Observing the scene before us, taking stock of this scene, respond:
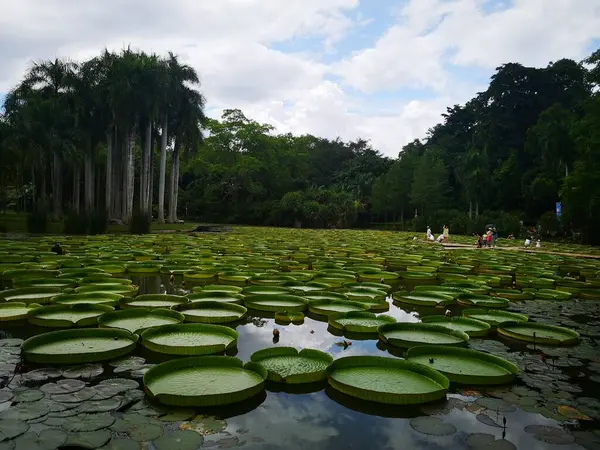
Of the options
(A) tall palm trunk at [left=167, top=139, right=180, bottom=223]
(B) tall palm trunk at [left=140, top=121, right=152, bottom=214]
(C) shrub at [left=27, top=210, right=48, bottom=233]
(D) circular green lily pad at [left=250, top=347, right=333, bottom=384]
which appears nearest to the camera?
(D) circular green lily pad at [left=250, top=347, right=333, bottom=384]

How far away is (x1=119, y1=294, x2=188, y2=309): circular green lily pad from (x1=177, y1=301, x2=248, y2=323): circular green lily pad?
159mm

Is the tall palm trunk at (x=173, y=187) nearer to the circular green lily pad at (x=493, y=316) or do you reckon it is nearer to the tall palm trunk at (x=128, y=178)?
the tall palm trunk at (x=128, y=178)

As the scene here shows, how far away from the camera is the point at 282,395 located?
3.64 m

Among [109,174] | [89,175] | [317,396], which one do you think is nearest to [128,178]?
[109,174]

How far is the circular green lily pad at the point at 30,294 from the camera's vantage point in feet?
20.4

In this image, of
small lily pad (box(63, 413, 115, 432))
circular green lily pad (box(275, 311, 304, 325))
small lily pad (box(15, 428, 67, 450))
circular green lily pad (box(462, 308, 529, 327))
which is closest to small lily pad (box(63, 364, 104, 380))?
small lily pad (box(63, 413, 115, 432))

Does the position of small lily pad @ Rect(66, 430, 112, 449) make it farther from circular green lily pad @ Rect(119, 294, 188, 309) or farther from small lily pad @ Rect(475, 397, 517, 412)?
circular green lily pad @ Rect(119, 294, 188, 309)

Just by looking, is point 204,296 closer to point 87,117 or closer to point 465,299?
point 465,299

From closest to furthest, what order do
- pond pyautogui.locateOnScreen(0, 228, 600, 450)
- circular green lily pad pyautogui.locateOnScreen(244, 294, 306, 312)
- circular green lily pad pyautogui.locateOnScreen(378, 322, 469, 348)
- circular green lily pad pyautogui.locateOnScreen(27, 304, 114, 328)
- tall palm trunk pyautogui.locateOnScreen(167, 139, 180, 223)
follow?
pond pyautogui.locateOnScreen(0, 228, 600, 450)
circular green lily pad pyautogui.locateOnScreen(378, 322, 469, 348)
circular green lily pad pyautogui.locateOnScreen(27, 304, 114, 328)
circular green lily pad pyautogui.locateOnScreen(244, 294, 306, 312)
tall palm trunk pyautogui.locateOnScreen(167, 139, 180, 223)

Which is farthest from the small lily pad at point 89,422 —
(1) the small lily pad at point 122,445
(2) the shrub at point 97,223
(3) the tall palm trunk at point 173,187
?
(3) the tall palm trunk at point 173,187

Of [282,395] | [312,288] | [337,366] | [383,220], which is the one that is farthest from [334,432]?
[383,220]

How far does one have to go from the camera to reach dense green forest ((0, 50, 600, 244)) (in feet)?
93.5

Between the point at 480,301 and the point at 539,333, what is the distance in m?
1.76

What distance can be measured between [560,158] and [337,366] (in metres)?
40.0
